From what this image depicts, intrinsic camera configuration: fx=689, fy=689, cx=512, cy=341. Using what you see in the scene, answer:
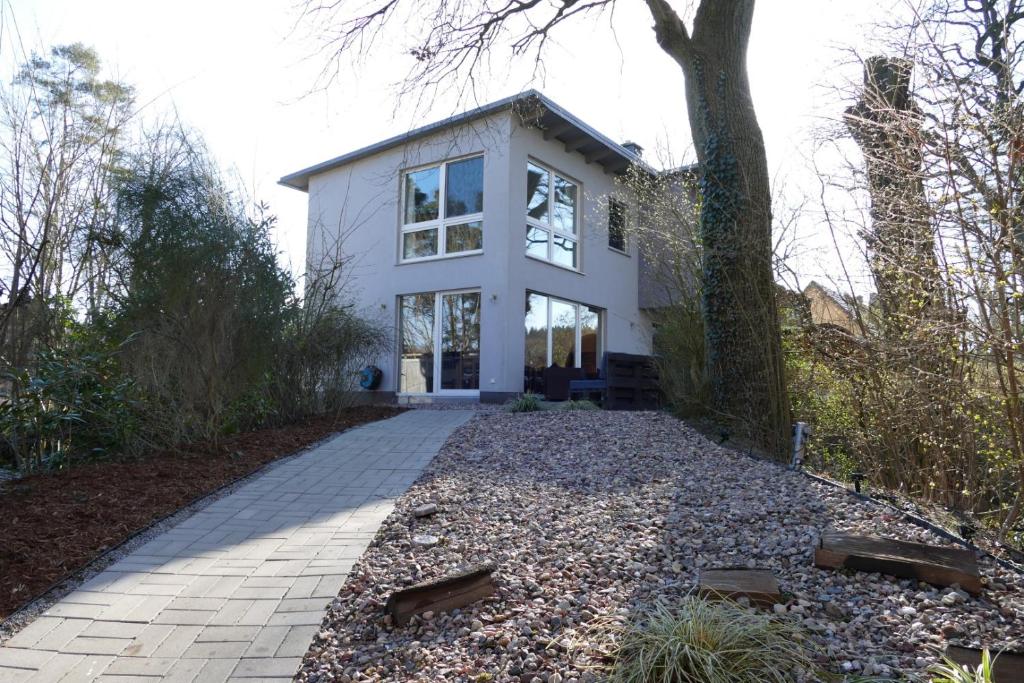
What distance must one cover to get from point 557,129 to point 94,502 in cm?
1012

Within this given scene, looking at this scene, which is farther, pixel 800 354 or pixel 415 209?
pixel 415 209

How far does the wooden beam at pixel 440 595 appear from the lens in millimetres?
2861

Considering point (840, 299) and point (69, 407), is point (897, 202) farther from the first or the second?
point (69, 407)

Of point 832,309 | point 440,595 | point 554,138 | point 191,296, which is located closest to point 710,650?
point 440,595

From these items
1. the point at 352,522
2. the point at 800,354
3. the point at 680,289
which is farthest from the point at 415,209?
the point at 352,522

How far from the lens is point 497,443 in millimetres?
6855

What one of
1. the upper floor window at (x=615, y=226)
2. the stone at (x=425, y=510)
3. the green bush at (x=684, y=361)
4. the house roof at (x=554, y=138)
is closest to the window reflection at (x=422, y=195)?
the house roof at (x=554, y=138)

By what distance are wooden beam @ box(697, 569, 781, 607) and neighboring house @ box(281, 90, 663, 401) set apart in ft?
28.3

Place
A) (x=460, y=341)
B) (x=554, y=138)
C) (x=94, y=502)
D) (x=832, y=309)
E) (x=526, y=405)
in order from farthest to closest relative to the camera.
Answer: (x=554, y=138), (x=460, y=341), (x=526, y=405), (x=832, y=309), (x=94, y=502)

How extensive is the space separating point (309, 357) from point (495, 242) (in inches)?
167

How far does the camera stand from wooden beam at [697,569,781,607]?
268 centimetres

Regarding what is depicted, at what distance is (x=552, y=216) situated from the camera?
13156mm

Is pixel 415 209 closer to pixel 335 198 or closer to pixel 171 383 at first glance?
pixel 335 198

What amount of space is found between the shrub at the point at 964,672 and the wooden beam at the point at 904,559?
77 centimetres
